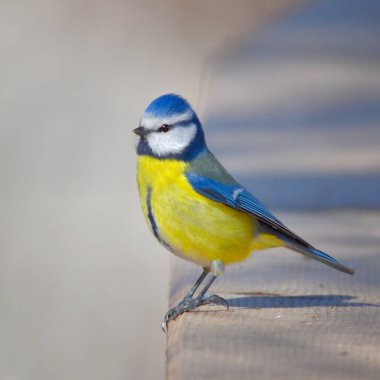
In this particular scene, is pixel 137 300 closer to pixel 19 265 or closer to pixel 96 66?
pixel 19 265

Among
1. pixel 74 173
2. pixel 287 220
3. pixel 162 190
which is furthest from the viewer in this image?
pixel 74 173

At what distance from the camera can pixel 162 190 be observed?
388 centimetres

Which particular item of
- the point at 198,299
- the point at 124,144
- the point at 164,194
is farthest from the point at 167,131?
the point at 124,144

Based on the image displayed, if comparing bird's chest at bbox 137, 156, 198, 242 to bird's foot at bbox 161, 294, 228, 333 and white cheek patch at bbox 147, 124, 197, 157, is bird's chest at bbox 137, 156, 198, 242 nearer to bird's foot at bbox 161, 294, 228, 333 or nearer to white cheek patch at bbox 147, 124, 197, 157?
white cheek patch at bbox 147, 124, 197, 157

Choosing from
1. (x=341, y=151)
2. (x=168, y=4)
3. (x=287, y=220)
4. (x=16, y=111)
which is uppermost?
(x=168, y=4)

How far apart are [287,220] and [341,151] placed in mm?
949

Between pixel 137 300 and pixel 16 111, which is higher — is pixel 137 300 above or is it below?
below

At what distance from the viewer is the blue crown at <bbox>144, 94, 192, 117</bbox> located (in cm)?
405

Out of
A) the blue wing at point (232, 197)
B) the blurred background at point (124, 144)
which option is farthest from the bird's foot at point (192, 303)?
the blurred background at point (124, 144)

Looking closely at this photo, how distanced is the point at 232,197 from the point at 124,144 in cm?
564

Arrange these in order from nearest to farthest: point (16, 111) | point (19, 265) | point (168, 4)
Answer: point (19, 265), point (16, 111), point (168, 4)

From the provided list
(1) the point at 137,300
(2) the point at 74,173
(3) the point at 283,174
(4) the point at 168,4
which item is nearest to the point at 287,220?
(3) the point at 283,174

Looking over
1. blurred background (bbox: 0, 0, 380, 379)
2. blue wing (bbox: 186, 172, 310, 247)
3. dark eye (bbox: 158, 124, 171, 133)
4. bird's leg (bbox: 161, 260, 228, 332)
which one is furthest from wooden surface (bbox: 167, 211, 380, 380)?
dark eye (bbox: 158, 124, 171, 133)

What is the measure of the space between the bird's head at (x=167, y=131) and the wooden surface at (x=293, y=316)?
452 millimetres
